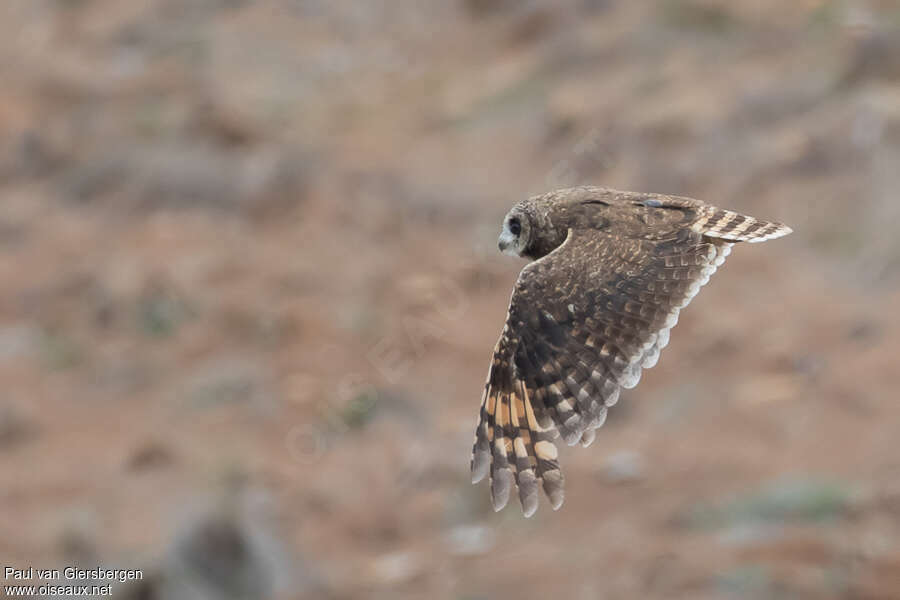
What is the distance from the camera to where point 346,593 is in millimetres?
16703

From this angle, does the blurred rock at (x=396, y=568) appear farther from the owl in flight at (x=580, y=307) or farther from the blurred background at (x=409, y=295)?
the owl in flight at (x=580, y=307)

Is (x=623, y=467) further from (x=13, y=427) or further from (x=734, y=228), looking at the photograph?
(x=734, y=228)

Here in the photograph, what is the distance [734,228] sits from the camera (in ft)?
19.8

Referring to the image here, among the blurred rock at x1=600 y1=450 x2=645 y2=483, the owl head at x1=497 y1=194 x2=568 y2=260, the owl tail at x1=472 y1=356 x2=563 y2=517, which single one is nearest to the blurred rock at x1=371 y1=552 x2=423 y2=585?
the blurred rock at x1=600 y1=450 x2=645 y2=483

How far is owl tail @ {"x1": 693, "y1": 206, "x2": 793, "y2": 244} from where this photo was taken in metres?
5.97

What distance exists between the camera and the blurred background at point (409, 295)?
15.9 metres

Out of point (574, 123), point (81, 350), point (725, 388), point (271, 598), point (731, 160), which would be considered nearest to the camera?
point (271, 598)

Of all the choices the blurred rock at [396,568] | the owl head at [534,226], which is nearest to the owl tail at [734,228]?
the owl head at [534,226]

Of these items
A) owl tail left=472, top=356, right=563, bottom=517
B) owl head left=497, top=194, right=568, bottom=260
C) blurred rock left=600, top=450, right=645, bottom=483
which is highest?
blurred rock left=600, top=450, right=645, bottom=483

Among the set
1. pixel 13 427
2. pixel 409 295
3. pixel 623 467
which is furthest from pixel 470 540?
pixel 13 427

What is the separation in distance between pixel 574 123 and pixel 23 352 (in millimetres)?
8967

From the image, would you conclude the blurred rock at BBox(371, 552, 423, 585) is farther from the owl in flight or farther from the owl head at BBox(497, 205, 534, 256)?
the owl head at BBox(497, 205, 534, 256)

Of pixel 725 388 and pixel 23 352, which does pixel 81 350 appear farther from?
pixel 725 388

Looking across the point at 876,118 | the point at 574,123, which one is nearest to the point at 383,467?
the point at 574,123
